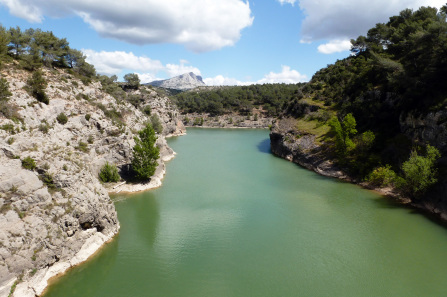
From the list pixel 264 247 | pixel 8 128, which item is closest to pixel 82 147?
pixel 8 128

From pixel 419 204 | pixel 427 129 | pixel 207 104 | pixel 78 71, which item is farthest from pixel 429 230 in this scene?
pixel 207 104

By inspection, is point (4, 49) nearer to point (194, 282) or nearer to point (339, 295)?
point (194, 282)

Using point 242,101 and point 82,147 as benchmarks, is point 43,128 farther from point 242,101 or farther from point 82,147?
point 242,101

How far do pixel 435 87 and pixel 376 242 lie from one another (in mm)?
28122

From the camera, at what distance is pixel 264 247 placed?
2620cm

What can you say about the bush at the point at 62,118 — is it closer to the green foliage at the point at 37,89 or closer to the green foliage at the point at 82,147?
the green foliage at the point at 37,89

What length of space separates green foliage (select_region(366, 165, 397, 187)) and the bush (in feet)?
151

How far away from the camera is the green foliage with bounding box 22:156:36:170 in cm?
2370

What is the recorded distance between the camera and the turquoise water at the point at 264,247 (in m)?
20.8

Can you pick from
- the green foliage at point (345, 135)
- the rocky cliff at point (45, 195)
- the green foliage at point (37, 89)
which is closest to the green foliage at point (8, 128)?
the rocky cliff at point (45, 195)

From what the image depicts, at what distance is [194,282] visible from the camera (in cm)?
2109

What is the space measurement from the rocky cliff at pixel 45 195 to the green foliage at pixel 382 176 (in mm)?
36783

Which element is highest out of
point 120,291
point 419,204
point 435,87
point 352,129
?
point 435,87

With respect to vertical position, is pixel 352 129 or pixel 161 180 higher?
pixel 352 129
